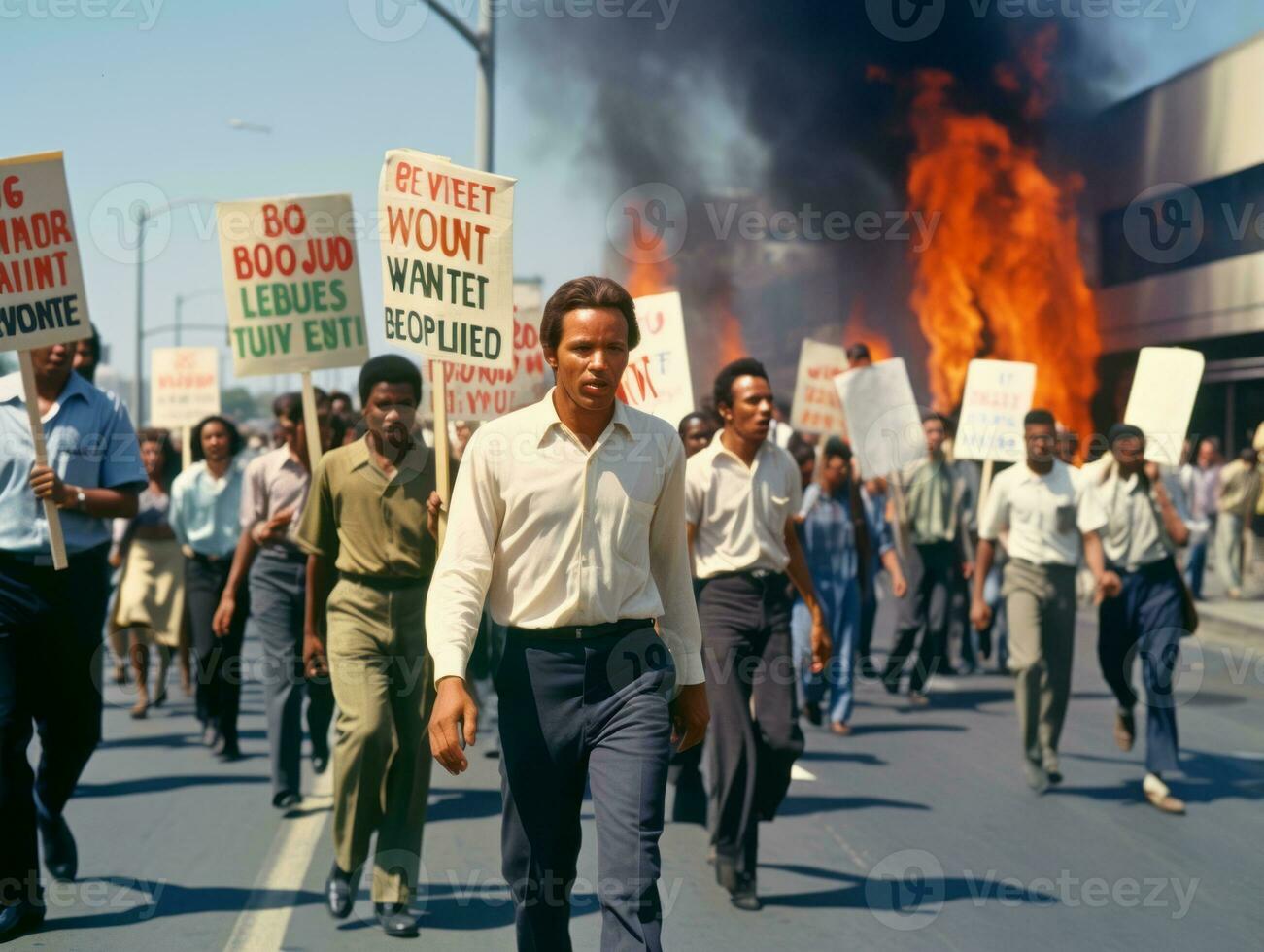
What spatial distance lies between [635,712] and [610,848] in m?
0.35

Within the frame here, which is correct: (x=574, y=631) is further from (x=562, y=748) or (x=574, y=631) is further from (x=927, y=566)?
(x=927, y=566)

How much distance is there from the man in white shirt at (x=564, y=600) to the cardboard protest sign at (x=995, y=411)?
296 inches

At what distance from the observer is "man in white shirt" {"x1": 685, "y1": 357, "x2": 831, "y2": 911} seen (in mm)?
6398

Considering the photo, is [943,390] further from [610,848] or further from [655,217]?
[610,848]

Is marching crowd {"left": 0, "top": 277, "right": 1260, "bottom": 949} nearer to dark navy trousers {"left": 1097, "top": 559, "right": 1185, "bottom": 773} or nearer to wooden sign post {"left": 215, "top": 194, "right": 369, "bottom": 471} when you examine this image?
dark navy trousers {"left": 1097, "top": 559, "right": 1185, "bottom": 773}

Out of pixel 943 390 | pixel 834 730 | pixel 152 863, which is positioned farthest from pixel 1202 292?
pixel 152 863

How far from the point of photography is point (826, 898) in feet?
20.2

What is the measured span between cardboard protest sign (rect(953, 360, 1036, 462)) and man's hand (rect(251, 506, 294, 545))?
17.0 feet

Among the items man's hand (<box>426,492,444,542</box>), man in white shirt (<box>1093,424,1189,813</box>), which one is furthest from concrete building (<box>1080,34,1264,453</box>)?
man's hand (<box>426,492,444,542</box>)

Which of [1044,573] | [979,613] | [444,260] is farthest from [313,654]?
[1044,573]

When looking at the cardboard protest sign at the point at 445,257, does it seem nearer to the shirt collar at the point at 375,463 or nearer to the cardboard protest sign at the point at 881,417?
the shirt collar at the point at 375,463

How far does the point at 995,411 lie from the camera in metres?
11.6

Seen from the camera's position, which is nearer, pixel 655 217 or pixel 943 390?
pixel 655 217

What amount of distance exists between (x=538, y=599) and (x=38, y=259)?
303cm
